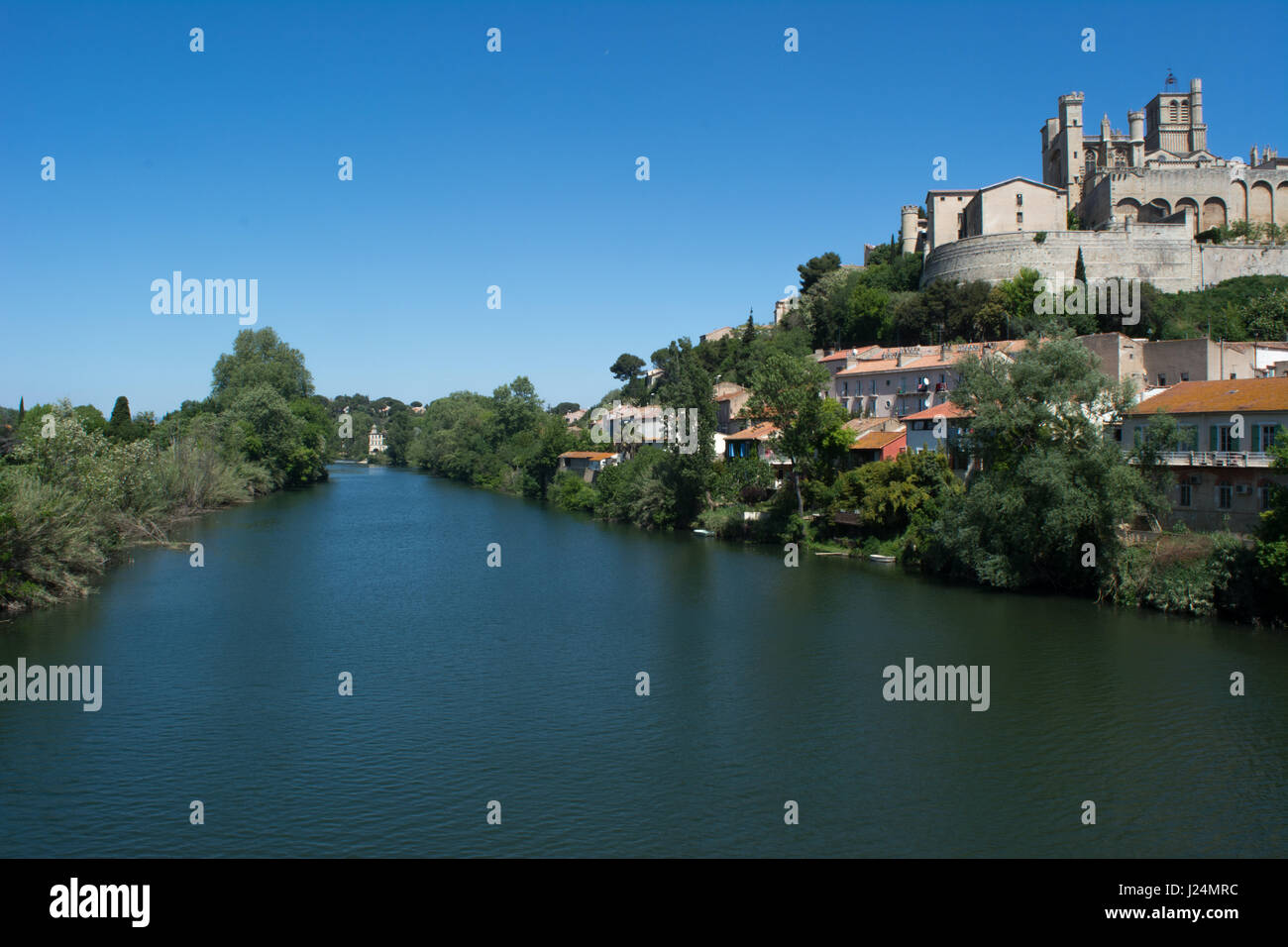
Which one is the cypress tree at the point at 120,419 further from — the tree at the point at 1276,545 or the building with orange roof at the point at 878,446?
the tree at the point at 1276,545

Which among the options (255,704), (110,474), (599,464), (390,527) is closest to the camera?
(255,704)

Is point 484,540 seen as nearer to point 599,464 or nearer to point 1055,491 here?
point 599,464

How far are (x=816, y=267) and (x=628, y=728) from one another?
68377mm

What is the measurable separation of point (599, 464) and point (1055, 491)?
39749 millimetres

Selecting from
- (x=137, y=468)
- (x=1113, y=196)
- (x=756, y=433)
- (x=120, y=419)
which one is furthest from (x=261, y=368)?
(x=1113, y=196)

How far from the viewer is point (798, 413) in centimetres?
3956

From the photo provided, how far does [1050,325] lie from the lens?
28625 mm

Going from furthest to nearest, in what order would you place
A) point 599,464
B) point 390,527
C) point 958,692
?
point 599,464, point 390,527, point 958,692

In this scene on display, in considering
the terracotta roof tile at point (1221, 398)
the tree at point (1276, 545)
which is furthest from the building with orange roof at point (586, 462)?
the tree at point (1276, 545)

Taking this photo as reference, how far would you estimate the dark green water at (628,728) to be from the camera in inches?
495

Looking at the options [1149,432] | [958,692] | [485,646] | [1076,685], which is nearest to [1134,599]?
[1149,432]

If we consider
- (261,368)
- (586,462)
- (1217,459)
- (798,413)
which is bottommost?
(1217,459)

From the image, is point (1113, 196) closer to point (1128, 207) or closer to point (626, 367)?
point (1128, 207)
